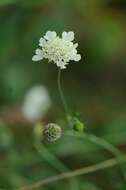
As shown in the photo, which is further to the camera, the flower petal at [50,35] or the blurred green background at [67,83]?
the blurred green background at [67,83]

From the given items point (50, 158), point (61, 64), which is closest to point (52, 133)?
point (61, 64)

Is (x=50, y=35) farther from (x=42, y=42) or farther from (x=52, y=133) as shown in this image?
(x=52, y=133)

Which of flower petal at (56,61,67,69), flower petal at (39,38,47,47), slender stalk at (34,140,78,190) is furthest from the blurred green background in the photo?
flower petal at (56,61,67,69)

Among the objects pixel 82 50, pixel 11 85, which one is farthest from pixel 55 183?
pixel 82 50

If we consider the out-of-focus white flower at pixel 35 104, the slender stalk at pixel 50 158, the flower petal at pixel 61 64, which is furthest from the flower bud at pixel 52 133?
the out-of-focus white flower at pixel 35 104

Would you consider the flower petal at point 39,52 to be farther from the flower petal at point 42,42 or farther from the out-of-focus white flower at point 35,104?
the out-of-focus white flower at point 35,104

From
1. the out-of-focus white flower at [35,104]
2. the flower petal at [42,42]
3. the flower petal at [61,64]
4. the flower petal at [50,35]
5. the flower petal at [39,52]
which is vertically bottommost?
the flower petal at [61,64]
